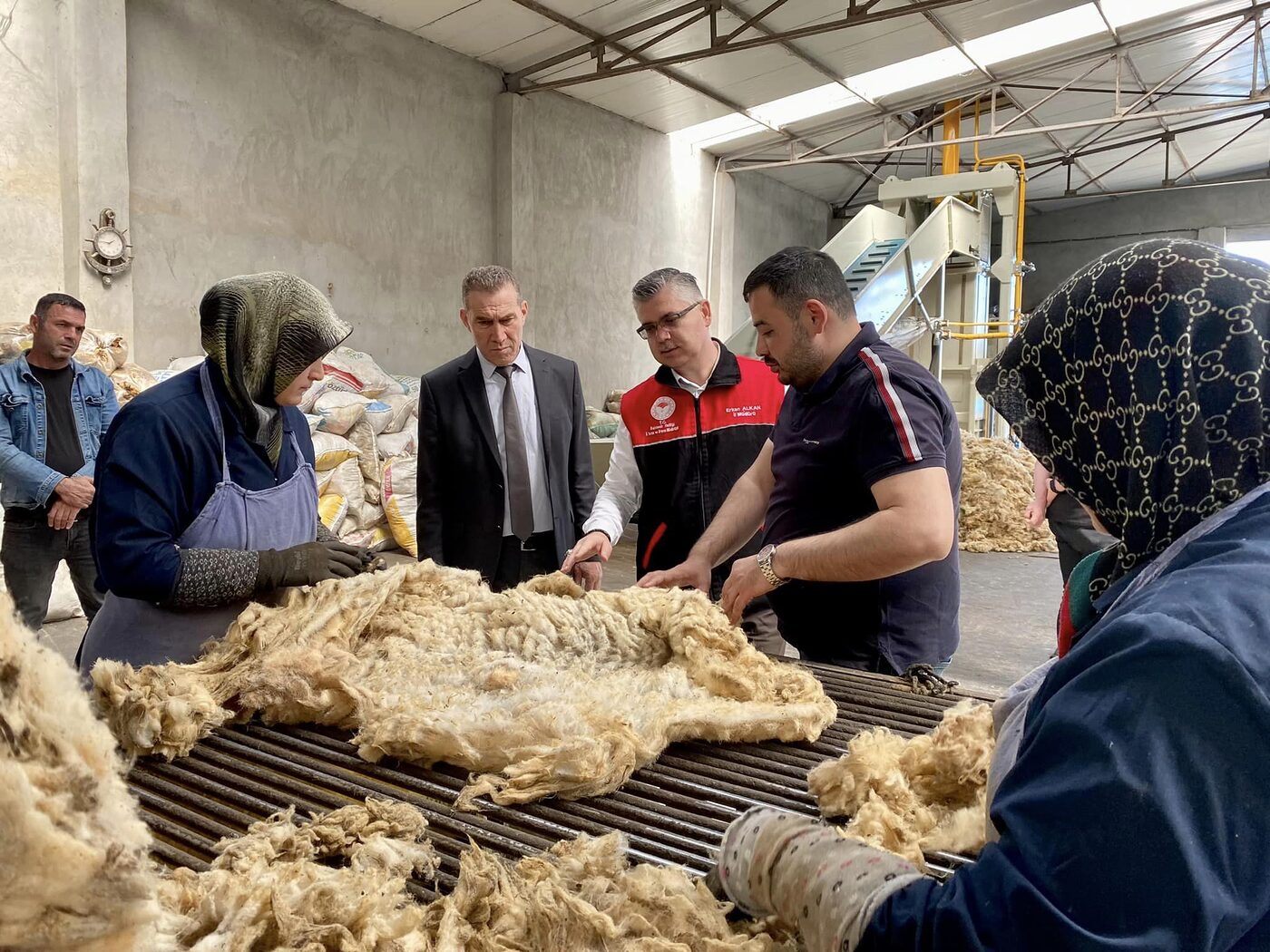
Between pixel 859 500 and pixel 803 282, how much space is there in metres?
0.59

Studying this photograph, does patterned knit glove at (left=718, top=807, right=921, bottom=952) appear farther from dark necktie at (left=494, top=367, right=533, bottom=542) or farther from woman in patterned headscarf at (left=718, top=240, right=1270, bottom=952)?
dark necktie at (left=494, top=367, right=533, bottom=542)

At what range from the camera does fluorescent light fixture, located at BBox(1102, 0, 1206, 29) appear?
367 inches

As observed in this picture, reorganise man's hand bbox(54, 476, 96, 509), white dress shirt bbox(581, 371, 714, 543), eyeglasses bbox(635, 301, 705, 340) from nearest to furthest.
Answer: eyeglasses bbox(635, 301, 705, 340)
white dress shirt bbox(581, 371, 714, 543)
man's hand bbox(54, 476, 96, 509)

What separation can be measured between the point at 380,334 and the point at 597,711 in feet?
25.2

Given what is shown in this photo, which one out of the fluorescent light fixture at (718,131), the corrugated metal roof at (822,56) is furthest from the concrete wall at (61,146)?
the fluorescent light fixture at (718,131)

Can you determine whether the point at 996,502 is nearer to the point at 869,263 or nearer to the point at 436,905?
the point at 869,263

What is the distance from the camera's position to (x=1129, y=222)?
16562 millimetres

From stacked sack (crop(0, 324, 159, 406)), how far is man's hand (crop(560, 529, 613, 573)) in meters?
3.66

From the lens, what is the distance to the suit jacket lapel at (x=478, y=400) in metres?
3.28

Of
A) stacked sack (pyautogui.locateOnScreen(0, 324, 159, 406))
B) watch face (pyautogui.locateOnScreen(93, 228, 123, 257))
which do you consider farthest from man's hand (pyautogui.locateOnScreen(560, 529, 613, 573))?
watch face (pyautogui.locateOnScreen(93, 228, 123, 257))

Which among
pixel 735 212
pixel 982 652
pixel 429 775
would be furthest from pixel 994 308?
pixel 429 775

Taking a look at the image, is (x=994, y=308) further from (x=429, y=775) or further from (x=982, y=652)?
(x=429, y=775)

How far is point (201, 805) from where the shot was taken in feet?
4.24

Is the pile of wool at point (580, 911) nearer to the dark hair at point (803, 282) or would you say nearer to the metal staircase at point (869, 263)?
the dark hair at point (803, 282)
